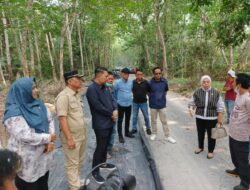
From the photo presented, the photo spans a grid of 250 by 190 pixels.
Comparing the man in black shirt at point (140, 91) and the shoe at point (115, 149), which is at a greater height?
the man in black shirt at point (140, 91)

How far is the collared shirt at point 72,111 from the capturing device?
3637 millimetres

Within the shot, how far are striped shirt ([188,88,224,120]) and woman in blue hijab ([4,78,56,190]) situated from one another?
10.4ft

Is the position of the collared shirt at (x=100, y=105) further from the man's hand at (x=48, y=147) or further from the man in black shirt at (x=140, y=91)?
the man in black shirt at (x=140, y=91)

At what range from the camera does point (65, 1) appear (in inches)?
555

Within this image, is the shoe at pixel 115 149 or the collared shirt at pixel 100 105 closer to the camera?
the collared shirt at pixel 100 105

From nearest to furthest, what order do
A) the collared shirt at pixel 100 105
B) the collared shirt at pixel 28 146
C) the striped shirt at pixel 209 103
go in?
the collared shirt at pixel 28 146
the collared shirt at pixel 100 105
the striped shirt at pixel 209 103

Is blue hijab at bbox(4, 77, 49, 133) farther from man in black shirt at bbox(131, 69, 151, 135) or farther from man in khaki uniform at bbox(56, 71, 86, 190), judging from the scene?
man in black shirt at bbox(131, 69, 151, 135)

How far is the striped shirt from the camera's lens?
516cm

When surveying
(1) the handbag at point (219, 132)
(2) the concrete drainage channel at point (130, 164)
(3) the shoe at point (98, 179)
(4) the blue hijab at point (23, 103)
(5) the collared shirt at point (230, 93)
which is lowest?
(2) the concrete drainage channel at point (130, 164)

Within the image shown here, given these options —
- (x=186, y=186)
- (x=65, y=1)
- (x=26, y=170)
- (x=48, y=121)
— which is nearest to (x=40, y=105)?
(x=48, y=121)

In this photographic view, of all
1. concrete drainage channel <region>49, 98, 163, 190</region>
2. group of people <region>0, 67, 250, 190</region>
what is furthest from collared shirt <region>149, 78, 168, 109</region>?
concrete drainage channel <region>49, 98, 163, 190</region>

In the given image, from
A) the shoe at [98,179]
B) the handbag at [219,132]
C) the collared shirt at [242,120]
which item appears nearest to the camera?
the shoe at [98,179]

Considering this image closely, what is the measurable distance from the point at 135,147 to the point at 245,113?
2.85m

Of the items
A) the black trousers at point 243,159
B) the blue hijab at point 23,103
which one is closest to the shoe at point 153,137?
the black trousers at point 243,159
